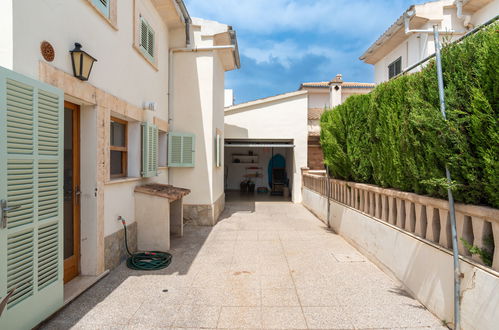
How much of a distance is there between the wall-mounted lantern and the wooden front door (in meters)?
0.59

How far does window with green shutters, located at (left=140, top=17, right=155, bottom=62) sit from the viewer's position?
5836 mm

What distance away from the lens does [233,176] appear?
714 inches

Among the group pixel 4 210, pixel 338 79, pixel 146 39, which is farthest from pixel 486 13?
pixel 4 210

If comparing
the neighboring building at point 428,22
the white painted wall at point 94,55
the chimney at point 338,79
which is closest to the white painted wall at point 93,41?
the white painted wall at point 94,55

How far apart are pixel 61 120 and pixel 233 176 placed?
49.1ft

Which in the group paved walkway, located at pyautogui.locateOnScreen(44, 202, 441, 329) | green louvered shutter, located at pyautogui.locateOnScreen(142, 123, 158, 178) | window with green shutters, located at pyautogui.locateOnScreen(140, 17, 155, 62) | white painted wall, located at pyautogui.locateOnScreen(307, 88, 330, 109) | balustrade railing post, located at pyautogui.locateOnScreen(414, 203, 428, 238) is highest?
white painted wall, located at pyautogui.locateOnScreen(307, 88, 330, 109)

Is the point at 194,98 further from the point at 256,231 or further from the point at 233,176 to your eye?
the point at 233,176

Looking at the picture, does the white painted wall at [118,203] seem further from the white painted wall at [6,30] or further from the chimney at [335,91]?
the chimney at [335,91]

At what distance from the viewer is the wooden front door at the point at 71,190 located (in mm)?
3977

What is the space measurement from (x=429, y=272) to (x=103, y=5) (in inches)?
235

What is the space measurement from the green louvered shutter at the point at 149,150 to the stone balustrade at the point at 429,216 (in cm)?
443

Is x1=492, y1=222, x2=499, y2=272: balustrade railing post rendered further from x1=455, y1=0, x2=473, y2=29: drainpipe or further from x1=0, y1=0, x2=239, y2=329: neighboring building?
x1=455, y1=0, x2=473, y2=29: drainpipe

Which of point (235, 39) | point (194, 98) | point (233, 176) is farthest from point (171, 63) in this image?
point (233, 176)

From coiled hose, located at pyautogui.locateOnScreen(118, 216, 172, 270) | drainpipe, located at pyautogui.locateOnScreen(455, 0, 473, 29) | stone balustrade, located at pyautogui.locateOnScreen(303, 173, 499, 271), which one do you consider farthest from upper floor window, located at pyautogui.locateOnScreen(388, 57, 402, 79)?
coiled hose, located at pyautogui.locateOnScreen(118, 216, 172, 270)
